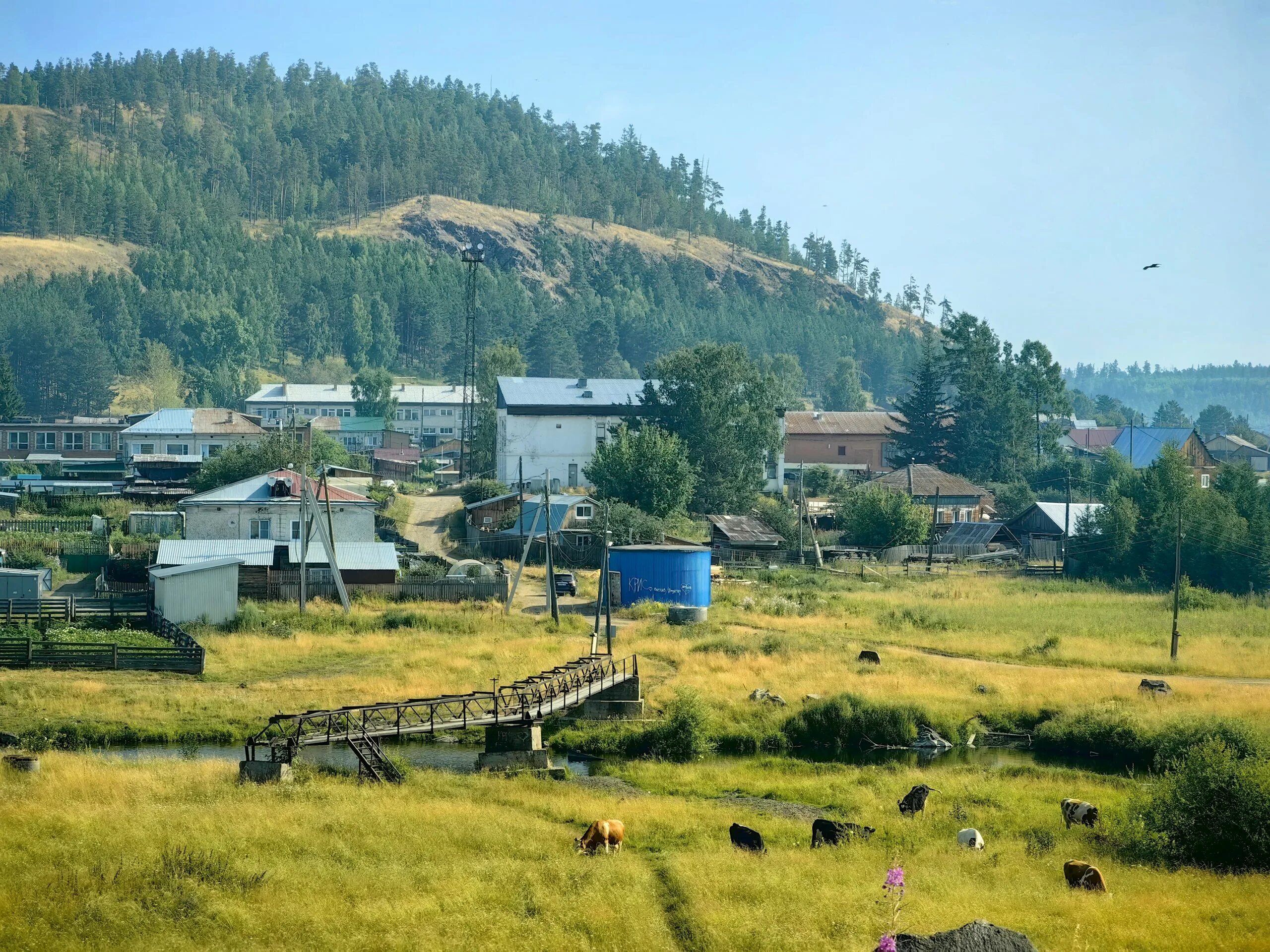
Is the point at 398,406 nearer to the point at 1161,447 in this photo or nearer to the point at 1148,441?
the point at 1161,447

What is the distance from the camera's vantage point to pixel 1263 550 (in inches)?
2399

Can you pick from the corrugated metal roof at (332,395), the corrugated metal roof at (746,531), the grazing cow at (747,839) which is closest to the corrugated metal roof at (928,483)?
the corrugated metal roof at (746,531)

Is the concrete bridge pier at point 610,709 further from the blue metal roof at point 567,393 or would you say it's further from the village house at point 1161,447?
the village house at point 1161,447

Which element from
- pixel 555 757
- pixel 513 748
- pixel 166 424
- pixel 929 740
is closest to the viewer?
pixel 513 748

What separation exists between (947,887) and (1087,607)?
38861 millimetres

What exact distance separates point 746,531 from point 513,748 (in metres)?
46.4

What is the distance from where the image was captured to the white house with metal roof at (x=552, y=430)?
87.9 meters

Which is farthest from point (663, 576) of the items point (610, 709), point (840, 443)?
point (840, 443)

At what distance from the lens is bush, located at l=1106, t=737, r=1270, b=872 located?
21938 millimetres

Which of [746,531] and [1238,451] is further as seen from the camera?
[1238,451]

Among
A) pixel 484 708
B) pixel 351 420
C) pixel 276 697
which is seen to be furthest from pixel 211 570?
pixel 351 420

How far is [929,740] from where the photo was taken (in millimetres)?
33500

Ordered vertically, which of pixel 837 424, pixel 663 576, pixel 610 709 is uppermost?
pixel 837 424

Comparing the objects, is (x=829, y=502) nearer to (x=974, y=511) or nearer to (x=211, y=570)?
(x=974, y=511)
